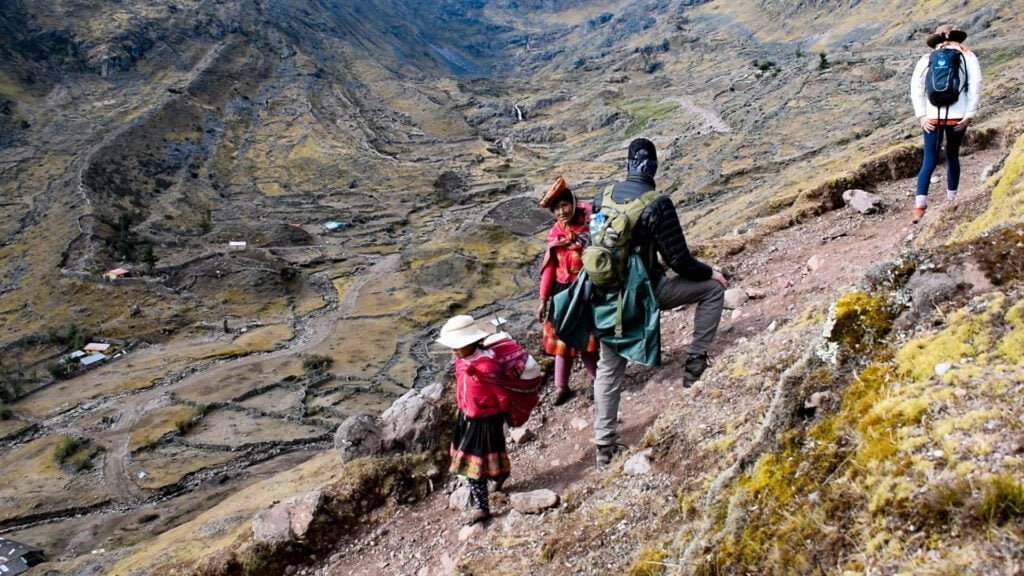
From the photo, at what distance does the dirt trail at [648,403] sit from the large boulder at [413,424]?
38.5 inches

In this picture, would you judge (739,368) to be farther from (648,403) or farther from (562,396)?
(562,396)

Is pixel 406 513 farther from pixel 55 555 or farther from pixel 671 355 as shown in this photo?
pixel 55 555

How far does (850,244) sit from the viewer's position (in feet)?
36.0

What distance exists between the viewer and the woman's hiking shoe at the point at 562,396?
363 inches

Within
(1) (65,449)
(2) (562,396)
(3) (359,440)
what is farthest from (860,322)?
(1) (65,449)

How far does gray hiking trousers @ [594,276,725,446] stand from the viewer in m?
6.58

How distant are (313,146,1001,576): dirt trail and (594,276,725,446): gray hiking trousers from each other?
22.2 inches

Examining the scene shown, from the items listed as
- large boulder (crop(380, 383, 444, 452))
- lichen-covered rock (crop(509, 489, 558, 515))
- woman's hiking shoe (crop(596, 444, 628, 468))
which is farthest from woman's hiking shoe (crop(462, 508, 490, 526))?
large boulder (crop(380, 383, 444, 452))

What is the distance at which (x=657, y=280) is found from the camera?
6609 millimetres

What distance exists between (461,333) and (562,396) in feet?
10.00

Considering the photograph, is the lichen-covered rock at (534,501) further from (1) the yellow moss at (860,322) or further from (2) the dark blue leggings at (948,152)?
(2) the dark blue leggings at (948,152)

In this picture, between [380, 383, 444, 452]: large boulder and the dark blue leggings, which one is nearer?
the dark blue leggings

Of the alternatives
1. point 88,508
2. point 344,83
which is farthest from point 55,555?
point 344,83

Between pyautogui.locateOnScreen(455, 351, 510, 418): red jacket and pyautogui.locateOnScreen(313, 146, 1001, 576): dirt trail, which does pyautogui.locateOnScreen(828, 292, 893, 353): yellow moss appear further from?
pyautogui.locateOnScreen(455, 351, 510, 418): red jacket
